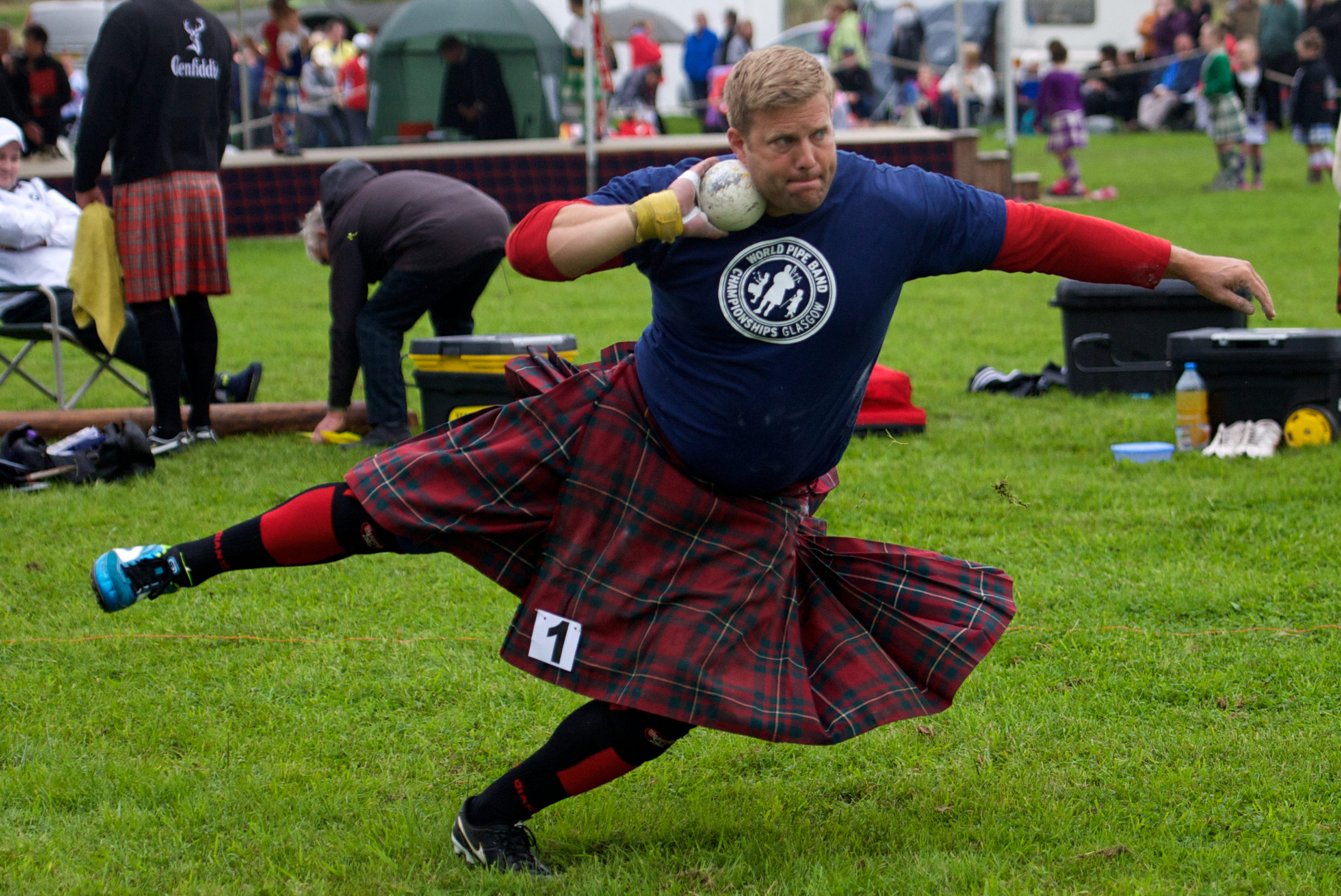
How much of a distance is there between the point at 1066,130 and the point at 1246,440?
30.9 feet

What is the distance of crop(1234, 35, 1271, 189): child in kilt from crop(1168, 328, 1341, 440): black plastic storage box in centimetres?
991

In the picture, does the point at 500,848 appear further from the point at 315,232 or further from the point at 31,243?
the point at 31,243

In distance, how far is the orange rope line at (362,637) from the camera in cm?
354

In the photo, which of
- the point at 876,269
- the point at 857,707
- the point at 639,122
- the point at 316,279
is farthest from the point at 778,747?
the point at 639,122

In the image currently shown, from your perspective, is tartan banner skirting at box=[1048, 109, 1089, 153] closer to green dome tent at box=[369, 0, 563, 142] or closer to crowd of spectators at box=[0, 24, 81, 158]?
green dome tent at box=[369, 0, 563, 142]

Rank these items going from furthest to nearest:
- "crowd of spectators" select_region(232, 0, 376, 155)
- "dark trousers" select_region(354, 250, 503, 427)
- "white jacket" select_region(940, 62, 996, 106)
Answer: "white jacket" select_region(940, 62, 996, 106) → "crowd of spectators" select_region(232, 0, 376, 155) → "dark trousers" select_region(354, 250, 503, 427)

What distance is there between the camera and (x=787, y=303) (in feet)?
7.39

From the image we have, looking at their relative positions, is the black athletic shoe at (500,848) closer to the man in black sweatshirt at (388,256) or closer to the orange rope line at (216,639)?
the orange rope line at (216,639)

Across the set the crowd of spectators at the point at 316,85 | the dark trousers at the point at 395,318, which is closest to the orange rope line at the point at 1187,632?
the dark trousers at the point at 395,318

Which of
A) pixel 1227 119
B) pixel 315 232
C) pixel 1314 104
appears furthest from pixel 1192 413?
pixel 1314 104

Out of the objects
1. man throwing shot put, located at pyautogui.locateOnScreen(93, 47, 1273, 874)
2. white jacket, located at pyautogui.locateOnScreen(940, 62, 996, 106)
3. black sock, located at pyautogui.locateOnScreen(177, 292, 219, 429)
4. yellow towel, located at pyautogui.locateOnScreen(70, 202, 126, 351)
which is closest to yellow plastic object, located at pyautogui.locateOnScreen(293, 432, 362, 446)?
black sock, located at pyautogui.locateOnScreen(177, 292, 219, 429)

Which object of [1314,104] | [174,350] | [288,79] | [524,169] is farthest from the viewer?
[288,79]

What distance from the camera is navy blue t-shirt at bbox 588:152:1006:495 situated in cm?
225

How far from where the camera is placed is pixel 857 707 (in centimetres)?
235
